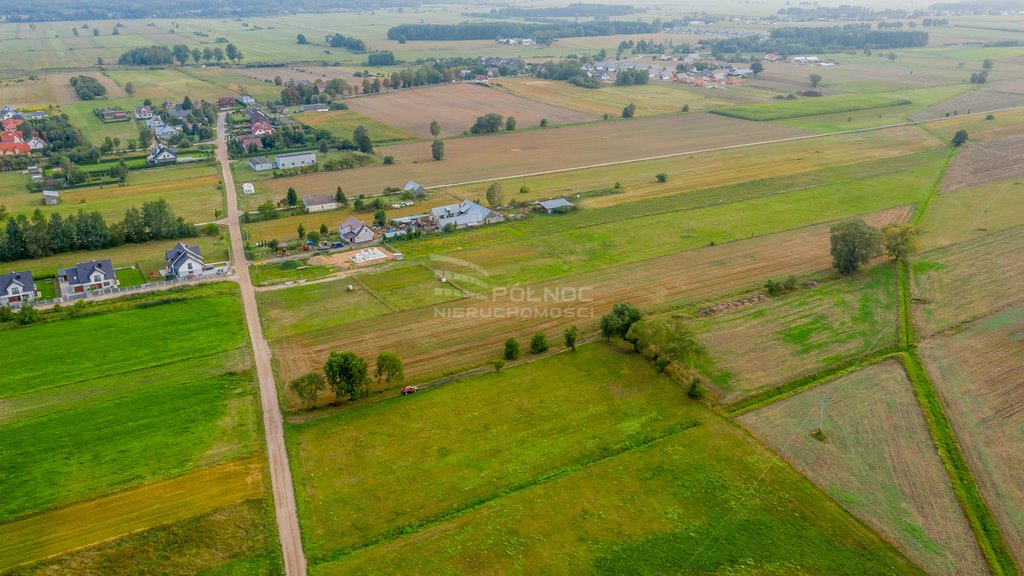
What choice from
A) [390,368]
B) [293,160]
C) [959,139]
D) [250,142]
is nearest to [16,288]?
[390,368]

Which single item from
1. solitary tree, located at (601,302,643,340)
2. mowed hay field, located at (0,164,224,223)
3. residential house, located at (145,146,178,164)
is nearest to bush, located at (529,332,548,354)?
solitary tree, located at (601,302,643,340)

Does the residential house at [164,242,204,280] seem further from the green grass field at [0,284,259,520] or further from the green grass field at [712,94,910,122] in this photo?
the green grass field at [712,94,910,122]

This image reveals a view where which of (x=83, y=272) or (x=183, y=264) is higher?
(x=83, y=272)

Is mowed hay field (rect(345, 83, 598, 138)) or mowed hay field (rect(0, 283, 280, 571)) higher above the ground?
mowed hay field (rect(345, 83, 598, 138))

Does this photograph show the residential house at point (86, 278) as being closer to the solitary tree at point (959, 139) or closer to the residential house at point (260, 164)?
the residential house at point (260, 164)

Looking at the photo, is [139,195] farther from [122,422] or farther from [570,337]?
[570,337]
